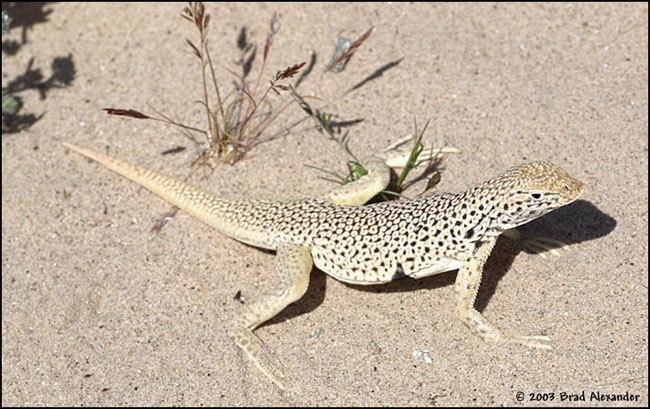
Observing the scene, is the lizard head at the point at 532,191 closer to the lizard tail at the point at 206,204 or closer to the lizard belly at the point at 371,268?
the lizard belly at the point at 371,268

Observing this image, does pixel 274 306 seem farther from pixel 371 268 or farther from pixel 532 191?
pixel 532 191

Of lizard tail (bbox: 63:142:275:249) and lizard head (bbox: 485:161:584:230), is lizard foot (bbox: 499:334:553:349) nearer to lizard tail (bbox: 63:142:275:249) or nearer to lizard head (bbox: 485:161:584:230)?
lizard head (bbox: 485:161:584:230)

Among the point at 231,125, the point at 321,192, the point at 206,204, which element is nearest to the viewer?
the point at 206,204

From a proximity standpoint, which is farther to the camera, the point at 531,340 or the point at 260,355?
the point at 260,355

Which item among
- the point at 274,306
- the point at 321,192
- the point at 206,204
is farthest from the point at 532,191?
the point at 206,204

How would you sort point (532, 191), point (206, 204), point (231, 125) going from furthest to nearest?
point (231, 125)
point (206, 204)
point (532, 191)

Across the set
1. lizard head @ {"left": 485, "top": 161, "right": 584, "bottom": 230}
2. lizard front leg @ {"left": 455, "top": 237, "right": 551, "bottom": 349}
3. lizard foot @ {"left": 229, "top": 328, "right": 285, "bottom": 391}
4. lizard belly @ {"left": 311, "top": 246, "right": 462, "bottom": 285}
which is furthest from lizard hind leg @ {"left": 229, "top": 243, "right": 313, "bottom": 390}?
lizard head @ {"left": 485, "top": 161, "right": 584, "bottom": 230}

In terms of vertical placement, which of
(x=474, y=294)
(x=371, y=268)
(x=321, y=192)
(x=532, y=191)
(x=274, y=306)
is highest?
(x=532, y=191)
